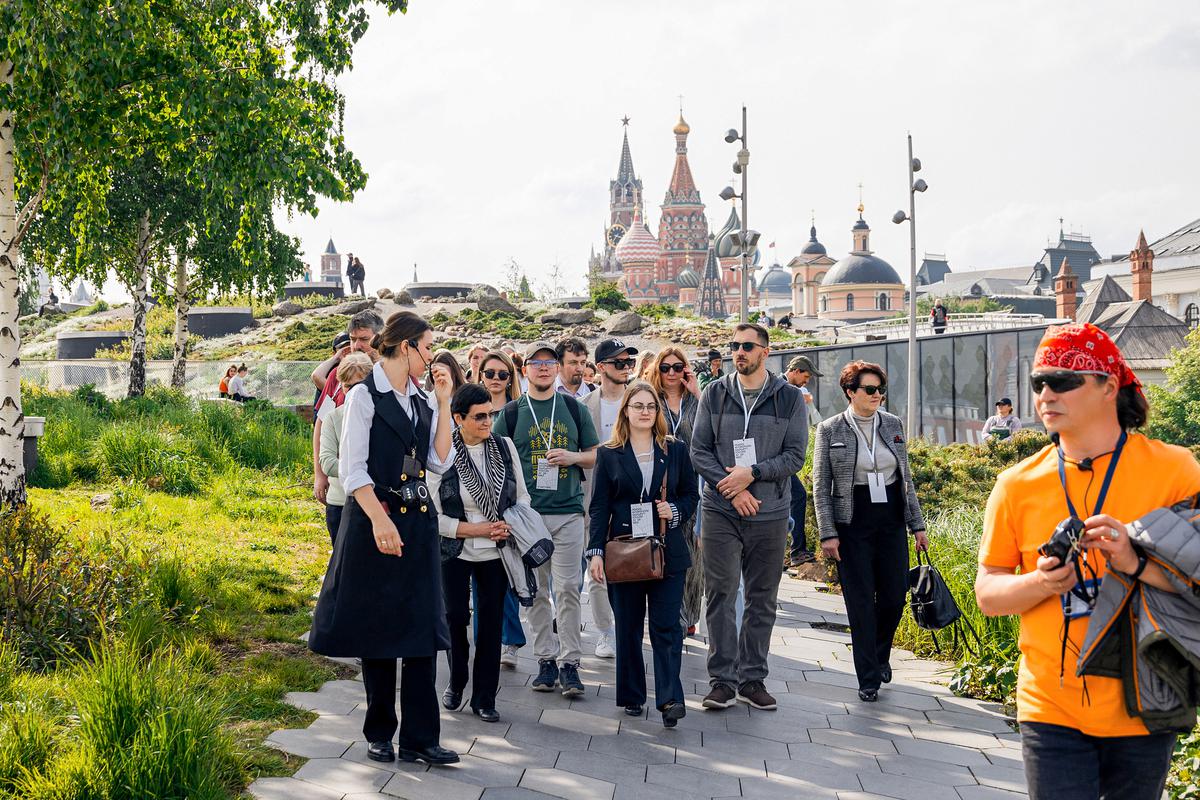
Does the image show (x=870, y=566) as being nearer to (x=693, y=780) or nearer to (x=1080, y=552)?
(x=693, y=780)

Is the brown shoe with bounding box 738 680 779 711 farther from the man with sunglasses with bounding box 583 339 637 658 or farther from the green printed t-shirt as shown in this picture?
the green printed t-shirt

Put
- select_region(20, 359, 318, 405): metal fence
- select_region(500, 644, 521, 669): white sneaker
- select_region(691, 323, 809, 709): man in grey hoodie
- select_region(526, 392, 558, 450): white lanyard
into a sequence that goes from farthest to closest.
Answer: select_region(20, 359, 318, 405): metal fence, select_region(500, 644, 521, 669): white sneaker, select_region(526, 392, 558, 450): white lanyard, select_region(691, 323, 809, 709): man in grey hoodie

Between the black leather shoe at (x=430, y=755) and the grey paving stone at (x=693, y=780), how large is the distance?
86 cm

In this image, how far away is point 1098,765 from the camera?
9.17ft

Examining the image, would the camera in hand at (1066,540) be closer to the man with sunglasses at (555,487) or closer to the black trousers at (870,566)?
the black trousers at (870,566)

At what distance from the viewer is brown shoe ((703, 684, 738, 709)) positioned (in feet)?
19.7

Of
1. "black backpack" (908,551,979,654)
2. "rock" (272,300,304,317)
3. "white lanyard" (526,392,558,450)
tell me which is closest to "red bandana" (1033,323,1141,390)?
"black backpack" (908,551,979,654)

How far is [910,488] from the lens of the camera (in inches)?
250

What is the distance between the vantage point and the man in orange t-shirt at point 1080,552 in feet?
8.96

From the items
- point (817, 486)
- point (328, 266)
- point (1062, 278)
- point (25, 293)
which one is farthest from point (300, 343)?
point (328, 266)

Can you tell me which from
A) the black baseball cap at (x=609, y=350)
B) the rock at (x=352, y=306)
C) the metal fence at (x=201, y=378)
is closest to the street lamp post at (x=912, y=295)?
the metal fence at (x=201, y=378)

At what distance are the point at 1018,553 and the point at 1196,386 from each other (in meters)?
63.9

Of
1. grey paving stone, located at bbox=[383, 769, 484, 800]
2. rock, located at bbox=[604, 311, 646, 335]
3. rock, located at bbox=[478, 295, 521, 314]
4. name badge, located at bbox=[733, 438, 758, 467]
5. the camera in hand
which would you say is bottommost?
grey paving stone, located at bbox=[383, 769, 484, 800]

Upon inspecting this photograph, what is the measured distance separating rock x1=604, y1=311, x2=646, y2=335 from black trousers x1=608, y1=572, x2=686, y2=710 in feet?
117
